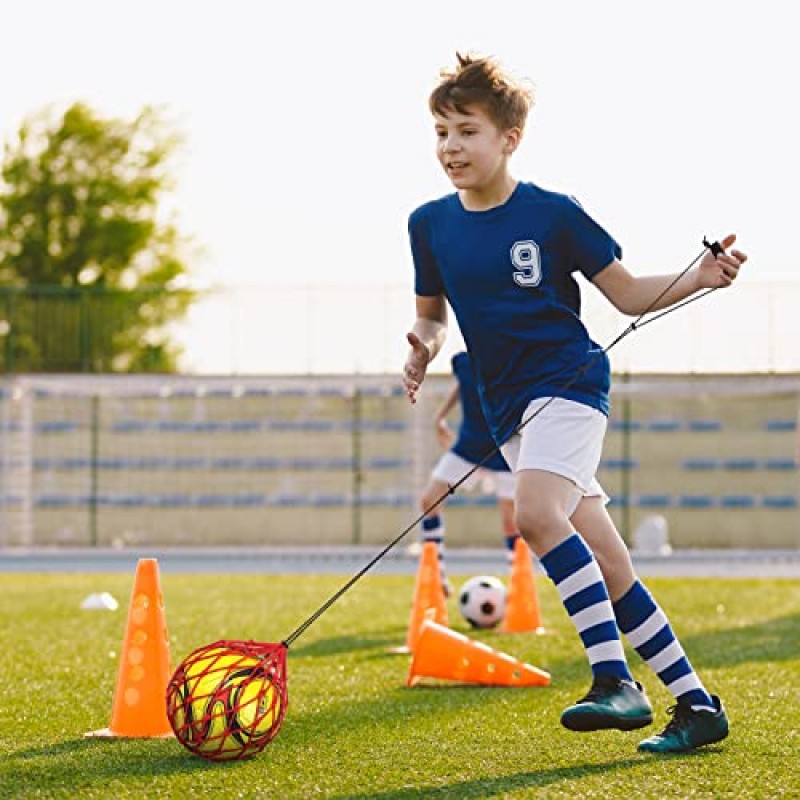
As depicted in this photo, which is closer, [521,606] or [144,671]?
[144,671]

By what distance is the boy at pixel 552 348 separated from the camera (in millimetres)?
4645

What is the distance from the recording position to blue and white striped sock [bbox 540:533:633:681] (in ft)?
15.2

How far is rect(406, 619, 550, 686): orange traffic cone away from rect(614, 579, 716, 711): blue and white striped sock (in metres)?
1.81

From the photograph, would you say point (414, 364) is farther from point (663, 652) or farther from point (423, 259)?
point (663, 652)

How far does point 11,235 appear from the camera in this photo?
155 ft

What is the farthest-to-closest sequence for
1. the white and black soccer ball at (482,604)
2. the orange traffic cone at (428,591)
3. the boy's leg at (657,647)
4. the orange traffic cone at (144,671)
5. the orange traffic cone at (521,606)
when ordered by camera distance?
the orange traffic cone at (521,606) → the white and black soccer ball at (482,604) → the orange traffic cone at (428,591) → the orange traffic cone at (144,671) → the boy's leg at (657,647)

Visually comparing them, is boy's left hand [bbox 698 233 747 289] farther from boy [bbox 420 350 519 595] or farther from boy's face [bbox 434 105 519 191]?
boy [bbox 420 350 519 595]

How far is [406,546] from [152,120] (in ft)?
105

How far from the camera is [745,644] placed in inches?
334

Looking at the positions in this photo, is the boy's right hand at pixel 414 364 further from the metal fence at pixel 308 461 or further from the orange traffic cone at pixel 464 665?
the metal fence at pixel 308 461

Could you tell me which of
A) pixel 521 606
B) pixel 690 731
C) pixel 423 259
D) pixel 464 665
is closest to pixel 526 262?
pixel 423 259

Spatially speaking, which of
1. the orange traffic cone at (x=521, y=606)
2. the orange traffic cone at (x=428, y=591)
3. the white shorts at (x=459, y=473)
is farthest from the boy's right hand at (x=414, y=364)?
the white shorts at (x=459, y=473)

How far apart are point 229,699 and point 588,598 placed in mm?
1002

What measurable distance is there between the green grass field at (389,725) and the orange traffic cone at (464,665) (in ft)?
0.25
